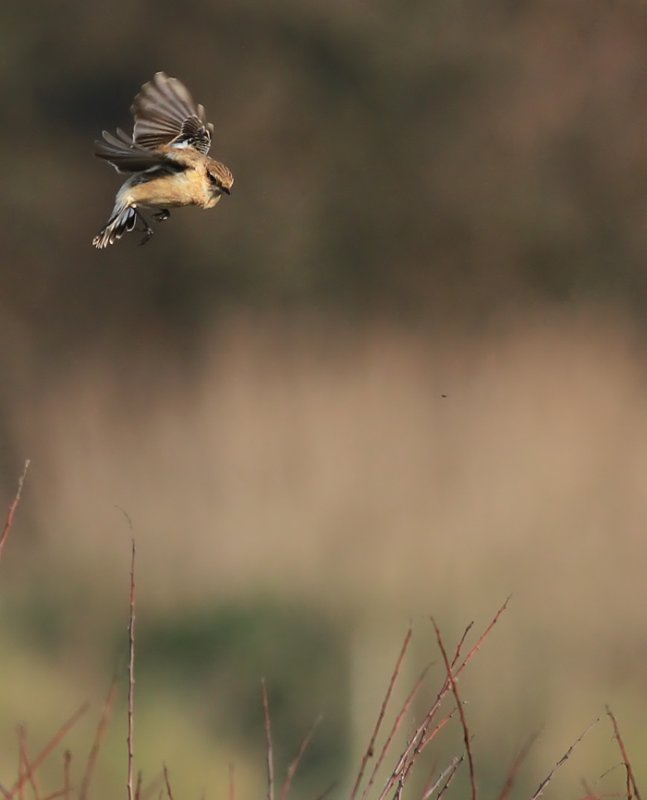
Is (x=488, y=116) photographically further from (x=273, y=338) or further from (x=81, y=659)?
(x=81, y=659)

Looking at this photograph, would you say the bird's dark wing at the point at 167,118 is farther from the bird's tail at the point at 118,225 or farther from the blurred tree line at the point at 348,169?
the blurred tree line at the point at 348,169

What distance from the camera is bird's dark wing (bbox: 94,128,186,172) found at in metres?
1.35

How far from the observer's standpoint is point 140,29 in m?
5.82

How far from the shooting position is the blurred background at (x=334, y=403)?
4.80 metres

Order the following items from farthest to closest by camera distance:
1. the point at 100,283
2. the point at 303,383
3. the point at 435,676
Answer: the point at 100,283, the point at 303,383, the point at 435,676

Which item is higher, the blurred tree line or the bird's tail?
the blurred tree line

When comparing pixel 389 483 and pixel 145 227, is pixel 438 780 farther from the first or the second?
pixel 389 483

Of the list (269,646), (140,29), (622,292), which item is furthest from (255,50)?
(269,646)

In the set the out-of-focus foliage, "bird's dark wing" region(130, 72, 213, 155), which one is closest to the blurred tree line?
the out-of-focus foliage

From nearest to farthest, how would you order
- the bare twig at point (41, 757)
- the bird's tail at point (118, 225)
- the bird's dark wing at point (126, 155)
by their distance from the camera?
the bare twig at point (41, 757), the bird's dark wing at point (126, 155), the bird's tail at point (118, 225)

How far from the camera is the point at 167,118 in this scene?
156cm

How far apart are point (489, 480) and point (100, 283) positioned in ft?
5.61

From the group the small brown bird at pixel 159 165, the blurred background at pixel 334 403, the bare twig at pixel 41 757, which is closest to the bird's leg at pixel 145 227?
the small brown bird at pixel 159 165

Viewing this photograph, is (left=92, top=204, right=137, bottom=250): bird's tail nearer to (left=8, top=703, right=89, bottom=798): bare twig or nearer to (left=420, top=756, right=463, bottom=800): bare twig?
(left=8, top=703, right=89, bottom=798): bare twig
